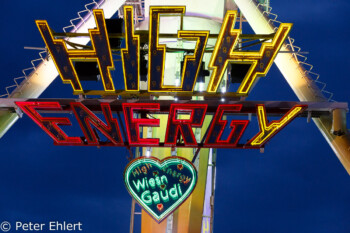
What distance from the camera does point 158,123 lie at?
1703 centimetres

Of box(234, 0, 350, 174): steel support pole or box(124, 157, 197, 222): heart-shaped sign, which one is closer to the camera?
box(234, 0, 350, 174): steel support pole

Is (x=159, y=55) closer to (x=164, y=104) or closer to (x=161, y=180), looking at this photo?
(x=164, y=104)

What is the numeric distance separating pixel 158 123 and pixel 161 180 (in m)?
1.77

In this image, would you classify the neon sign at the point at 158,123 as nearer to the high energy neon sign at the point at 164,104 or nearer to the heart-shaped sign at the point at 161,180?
the high energy neon sign at the point at 164,104

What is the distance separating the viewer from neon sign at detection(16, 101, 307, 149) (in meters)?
17.1

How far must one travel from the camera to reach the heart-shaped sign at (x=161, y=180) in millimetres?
17094

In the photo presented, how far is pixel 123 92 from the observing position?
17641 millimetres

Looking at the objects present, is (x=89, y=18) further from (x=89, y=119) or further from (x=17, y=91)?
(x=89, y=119)

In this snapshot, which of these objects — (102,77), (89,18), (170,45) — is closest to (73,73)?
(102,77)

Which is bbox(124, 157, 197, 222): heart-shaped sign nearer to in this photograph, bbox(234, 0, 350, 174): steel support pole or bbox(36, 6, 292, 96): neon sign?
bbox(36, 6, 292, 96): neon sign

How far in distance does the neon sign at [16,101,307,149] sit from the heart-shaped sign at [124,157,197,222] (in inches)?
29.9

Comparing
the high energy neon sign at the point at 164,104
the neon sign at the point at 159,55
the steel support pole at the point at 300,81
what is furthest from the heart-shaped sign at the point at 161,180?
the steel support pole at the point at 300,81

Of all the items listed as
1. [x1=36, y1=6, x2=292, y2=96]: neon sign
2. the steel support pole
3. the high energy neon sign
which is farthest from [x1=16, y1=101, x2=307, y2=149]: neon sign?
the steel support pole

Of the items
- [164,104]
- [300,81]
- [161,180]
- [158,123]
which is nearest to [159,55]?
[164,104]
